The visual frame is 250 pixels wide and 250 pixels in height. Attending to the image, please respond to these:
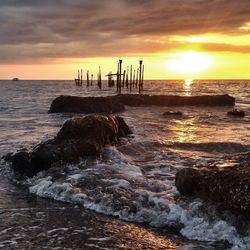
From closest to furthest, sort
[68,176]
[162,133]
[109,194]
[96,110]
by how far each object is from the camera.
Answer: [109,194] < [68,176] < [162,133] < [96,110]

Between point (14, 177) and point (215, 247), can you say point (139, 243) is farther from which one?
point (14, 177)

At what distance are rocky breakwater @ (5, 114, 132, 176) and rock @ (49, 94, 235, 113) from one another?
19.2m

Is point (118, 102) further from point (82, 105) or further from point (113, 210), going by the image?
point (113, 210)

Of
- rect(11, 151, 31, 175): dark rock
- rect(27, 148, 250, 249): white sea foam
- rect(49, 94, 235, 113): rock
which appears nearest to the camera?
rect(27, 148, 250, 249): white sea foam

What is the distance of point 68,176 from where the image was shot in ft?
35.6

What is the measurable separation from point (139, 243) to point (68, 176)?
4.29 metres

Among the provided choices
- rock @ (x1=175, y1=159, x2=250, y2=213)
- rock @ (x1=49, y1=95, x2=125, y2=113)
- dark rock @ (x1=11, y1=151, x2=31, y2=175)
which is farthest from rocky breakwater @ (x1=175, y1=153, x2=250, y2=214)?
rock @ (x1=49, y1=95, x2=125, y2=113)

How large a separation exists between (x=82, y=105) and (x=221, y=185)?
1068 inches

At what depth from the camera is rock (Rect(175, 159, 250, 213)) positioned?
7.43m

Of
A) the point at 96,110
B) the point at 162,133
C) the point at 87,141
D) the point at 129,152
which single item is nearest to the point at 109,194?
the point at 87,141

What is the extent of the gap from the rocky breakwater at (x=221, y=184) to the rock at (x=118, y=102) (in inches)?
1008

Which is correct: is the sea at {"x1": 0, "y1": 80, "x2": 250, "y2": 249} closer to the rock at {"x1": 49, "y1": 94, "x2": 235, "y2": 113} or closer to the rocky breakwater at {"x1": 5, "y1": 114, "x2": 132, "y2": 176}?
the rocky breakwater at {"x1": 5, "y1": 114, "x2": 132, "y2": 176}

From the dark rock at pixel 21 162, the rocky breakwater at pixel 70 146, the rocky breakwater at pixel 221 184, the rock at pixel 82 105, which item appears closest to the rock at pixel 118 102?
the rock at pixel 82 105

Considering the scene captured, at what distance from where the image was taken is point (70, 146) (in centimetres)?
1234
